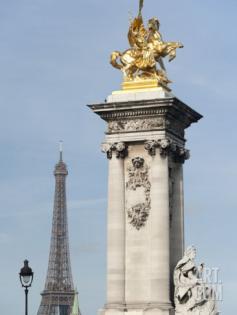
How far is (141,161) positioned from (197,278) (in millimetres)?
4445

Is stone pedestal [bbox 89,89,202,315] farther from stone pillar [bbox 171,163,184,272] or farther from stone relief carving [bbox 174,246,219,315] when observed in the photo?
stone relief carving [bbox 174,246,219,315]

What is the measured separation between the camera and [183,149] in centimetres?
5353

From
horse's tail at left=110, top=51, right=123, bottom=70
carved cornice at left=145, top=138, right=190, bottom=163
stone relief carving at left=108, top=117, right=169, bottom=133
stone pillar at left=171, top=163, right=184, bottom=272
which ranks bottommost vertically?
stone pillar at left=171, top=163, right=184, bottom=272

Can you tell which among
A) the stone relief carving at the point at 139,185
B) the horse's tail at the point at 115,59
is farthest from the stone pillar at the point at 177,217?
the horse's tail at the point at 115,59

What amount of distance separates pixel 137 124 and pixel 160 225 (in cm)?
365

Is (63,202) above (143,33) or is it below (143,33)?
above

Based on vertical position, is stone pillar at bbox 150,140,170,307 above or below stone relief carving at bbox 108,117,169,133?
below

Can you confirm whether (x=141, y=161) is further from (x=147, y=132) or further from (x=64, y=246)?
(x=64, y=246)

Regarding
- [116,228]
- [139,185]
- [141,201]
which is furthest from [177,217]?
[116,228]

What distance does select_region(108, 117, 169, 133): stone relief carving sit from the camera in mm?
52125

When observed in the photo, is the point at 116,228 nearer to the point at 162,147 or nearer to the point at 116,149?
the point at 116,149

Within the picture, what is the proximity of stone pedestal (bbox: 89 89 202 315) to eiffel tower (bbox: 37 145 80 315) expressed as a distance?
12002 centimetres

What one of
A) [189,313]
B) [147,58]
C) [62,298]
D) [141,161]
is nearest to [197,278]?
[189,313]

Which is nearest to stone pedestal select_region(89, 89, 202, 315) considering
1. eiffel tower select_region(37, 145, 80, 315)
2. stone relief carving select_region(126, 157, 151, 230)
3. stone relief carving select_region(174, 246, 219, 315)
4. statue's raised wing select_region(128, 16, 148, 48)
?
stone relief carving select_region(126, 157, 151, 230)
